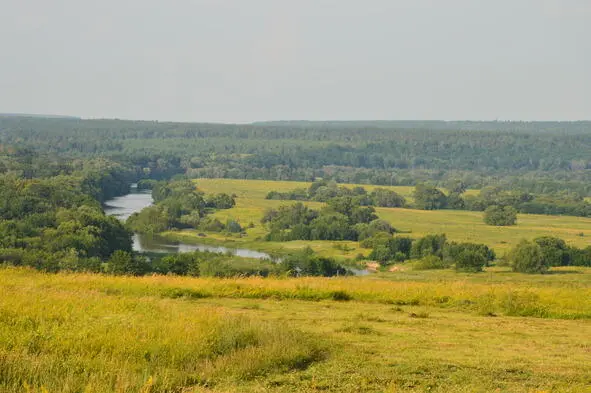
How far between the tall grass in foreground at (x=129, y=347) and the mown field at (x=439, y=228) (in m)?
72.6

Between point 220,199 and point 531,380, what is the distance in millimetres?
137979

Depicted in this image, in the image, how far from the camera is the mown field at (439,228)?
102 meters

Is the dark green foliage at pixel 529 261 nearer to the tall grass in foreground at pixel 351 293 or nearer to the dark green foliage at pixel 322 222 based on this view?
the tall grass in foreground at pixel 351 293

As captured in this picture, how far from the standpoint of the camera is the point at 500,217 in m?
131

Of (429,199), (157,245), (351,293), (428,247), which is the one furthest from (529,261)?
(429,199)

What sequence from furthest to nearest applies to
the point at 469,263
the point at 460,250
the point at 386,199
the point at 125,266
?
the point at 386,199 < the point at 460,250 < the point at 469,263 < the point at 125,266

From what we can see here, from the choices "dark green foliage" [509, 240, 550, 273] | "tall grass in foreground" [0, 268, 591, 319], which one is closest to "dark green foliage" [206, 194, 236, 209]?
"dark green foliage" [509, 240, 550, 273]

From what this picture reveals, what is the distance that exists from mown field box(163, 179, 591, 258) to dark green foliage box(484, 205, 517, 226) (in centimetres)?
129

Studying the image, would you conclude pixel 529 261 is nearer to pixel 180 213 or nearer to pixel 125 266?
pixel 125 266

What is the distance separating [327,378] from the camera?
40.4 ft

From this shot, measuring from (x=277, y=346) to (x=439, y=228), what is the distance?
107m

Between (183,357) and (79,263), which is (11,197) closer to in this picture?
(79,263)

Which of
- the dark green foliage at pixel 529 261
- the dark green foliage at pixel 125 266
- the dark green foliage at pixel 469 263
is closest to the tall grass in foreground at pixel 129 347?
the dark green foliage at pixel 125 266

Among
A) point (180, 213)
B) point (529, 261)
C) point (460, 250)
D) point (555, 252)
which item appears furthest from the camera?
point (180, 213)
